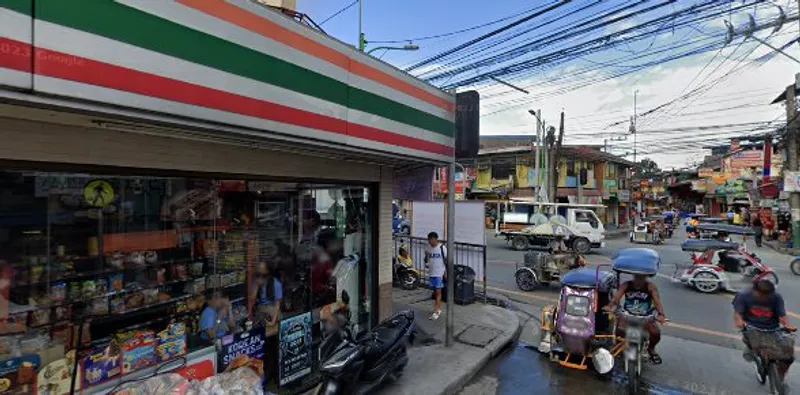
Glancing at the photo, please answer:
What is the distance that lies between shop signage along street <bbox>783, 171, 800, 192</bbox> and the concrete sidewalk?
17158 mm

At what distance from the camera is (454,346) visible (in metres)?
6.35

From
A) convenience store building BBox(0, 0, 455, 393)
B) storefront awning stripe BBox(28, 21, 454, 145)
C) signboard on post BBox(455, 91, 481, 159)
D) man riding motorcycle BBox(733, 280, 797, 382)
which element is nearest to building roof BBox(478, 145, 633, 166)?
signboard on post BBox(455, 91, 481, 159)

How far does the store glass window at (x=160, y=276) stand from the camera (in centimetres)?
336

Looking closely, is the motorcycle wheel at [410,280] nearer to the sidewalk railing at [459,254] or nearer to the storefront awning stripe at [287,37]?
the sidewalk railing at [459,254]

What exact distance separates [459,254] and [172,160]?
7190mm

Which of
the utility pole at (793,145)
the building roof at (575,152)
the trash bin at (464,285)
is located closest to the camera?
the trash bin at (464,285)

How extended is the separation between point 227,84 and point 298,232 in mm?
3050

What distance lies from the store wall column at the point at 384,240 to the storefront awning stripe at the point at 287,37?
1.62m

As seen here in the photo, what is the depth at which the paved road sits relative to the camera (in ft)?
17.2

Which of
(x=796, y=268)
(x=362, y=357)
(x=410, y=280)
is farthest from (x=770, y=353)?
(x=796, y=268)

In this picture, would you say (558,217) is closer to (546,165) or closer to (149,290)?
(546,165)

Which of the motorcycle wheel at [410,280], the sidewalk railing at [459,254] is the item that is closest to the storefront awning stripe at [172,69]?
the sidewalk railing at [459,254]

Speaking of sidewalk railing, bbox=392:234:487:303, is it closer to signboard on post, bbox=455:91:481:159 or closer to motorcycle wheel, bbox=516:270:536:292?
motorcycle wheel, bbox=516:270:536:292

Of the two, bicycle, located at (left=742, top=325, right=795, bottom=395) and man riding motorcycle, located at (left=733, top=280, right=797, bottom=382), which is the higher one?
man riding motorcycle, located at (left=733, top=280, right=797, bottom=382)
